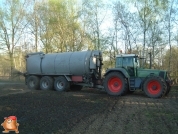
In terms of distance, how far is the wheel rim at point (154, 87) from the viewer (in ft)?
37.5

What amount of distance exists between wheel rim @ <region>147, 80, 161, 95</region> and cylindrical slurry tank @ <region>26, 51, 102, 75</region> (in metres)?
3.79

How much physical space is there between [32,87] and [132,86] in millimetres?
7832

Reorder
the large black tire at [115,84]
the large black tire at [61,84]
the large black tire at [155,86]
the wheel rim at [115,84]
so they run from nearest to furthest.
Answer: the large black tire at [155,86]
the large black tire at [115,84]
the wheel rim at [115,84]
the large black tire at [61,84]

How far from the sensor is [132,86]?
1234 cm

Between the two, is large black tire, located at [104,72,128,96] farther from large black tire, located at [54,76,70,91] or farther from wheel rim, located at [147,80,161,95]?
large black tire, located at [54,76,70,91]

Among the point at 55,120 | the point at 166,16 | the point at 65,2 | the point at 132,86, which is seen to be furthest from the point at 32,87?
the point at 65,2

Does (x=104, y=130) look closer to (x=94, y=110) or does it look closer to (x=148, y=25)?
(x=94, y=110)

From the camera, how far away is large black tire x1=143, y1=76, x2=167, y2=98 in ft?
36.7

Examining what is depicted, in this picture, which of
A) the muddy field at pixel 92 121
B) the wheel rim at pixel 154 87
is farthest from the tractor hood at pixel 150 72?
the muddy field at pixel 92 121

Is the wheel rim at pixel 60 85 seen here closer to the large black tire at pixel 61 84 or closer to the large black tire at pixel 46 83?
the large black tire at pixel 61 84

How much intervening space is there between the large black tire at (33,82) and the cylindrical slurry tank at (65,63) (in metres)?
0.38

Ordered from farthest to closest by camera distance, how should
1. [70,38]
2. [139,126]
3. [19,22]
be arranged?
[19,22]
[70,38]
[139,126]

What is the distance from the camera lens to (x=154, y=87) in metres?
11.5

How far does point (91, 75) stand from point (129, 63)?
2.70m
